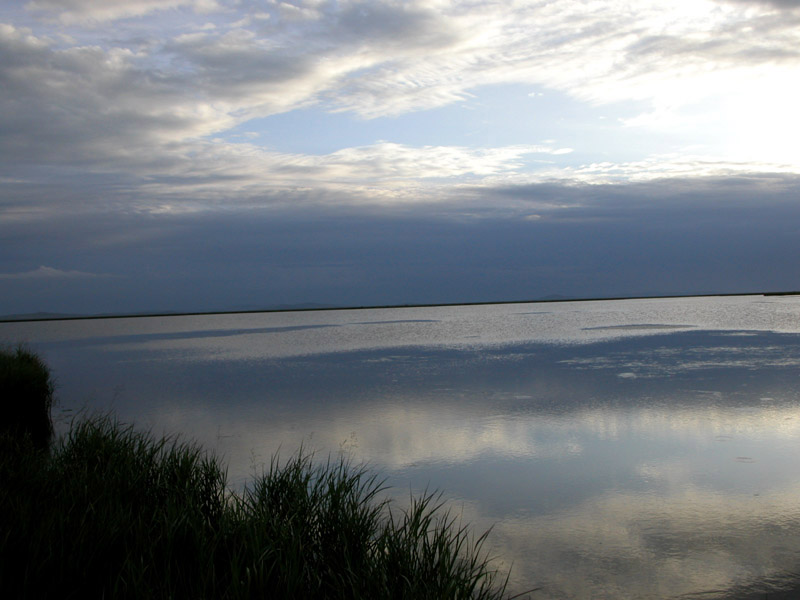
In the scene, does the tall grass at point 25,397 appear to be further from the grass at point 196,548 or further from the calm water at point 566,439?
the grass at point 196,548

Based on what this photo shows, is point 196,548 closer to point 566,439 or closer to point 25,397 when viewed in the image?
point 566,439

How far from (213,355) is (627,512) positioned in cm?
Answer: 2998

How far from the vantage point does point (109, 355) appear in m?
37.1

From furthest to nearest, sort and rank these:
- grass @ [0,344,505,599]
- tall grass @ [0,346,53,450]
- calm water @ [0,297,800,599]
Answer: tall grass @ [0,346,53,450]
calm water @ [0,297,800,599]
grass @ [0,344,505,599]

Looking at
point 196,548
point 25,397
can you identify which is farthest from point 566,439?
point 25,397

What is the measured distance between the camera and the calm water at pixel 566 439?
260 inches

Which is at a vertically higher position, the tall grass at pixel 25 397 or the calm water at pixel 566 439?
the tall grass at pixel 25 397

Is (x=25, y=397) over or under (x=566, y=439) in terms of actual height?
over

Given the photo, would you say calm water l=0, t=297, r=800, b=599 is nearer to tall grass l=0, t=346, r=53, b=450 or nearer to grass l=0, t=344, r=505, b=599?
tall grass l=0, t=346, r=53, b=450

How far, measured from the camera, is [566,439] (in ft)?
39.9

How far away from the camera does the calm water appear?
660 centimetres

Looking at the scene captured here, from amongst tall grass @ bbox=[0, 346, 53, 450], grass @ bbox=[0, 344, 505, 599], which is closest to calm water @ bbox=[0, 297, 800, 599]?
tall grass @ bbox=[0, 346, 53, 450]

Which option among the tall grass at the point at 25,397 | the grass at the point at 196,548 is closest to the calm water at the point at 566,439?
the tall grass at the point at 25,397

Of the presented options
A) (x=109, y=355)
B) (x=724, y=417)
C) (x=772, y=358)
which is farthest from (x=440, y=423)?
(x=109, y=355)
